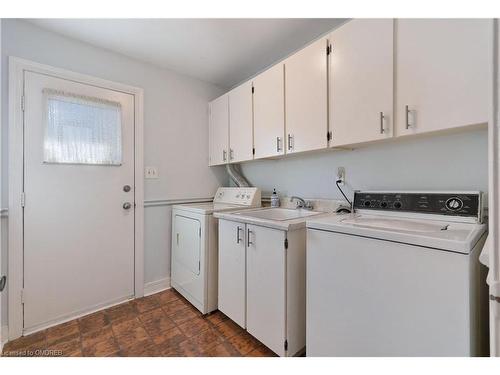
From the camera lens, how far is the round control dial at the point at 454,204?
3.92ft

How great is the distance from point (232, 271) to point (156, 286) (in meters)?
1.14

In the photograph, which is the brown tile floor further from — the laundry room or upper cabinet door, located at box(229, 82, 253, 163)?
upper cabinet door, located at box(229, 82, 253, 163)

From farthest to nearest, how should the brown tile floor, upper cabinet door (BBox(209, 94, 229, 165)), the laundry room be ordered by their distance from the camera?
upper cabinet door (BBox(209, 94, 229, 165)), the brown tile floor, the laundry room

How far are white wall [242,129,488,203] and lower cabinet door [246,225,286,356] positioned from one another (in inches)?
30.0

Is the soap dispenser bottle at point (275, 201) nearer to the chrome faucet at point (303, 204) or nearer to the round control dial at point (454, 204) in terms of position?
the chrome faucet at point (303, 204)

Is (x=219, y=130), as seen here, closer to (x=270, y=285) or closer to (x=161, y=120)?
(x=161, y=120)

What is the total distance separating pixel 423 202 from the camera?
1.33 m

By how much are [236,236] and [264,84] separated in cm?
132

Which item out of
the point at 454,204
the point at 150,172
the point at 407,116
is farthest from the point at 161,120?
the point at 454,204

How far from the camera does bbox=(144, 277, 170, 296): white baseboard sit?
91.3 inches

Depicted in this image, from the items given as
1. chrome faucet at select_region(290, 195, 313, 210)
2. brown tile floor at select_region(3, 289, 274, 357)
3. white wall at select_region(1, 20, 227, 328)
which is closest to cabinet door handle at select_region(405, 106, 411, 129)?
chrome faucet at select_region(290, 195, 313, 210)

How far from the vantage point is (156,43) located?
1969 millimetres
